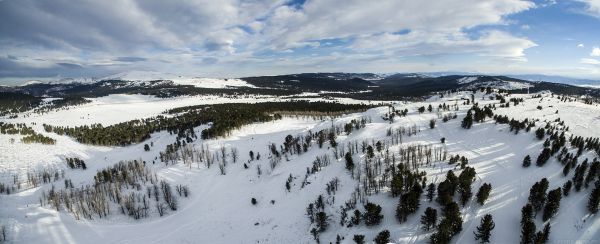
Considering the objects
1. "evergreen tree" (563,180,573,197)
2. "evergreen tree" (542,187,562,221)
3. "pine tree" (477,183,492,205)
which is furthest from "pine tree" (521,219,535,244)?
"evergreen tree" (563,180,573,197)

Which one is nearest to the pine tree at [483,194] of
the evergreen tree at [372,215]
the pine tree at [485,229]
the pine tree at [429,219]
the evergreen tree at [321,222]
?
the pine tree at [485,229]

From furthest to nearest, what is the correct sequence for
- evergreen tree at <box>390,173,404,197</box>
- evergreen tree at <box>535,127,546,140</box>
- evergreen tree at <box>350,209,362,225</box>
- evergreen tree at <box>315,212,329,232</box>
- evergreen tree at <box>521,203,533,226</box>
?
evergreen tree at <box>535,127,546,140</box> < evergreen tree at <box>315,212,329,232</box> < evergreen tree at <box>390,173,404,197</box> < evergreen tree at <box>350,209,362,225</box> < evergreen tree at <box>521,203,533,226</box>

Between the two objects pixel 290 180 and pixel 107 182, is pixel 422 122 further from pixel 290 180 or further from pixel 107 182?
pixel 107 182

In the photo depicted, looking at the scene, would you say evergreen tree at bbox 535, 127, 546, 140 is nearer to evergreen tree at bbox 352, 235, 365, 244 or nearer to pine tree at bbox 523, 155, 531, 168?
pine tree at bbox 523, 155, 531, 168

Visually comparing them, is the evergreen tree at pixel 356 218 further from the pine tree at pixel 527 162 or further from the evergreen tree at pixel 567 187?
the pine tree at pixel 527 162

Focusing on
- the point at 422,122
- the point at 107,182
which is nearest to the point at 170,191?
the point at 107,182

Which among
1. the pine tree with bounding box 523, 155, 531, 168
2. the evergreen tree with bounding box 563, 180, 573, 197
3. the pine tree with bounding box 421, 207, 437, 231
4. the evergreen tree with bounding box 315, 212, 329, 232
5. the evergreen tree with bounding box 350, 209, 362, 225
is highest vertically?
the pine tree with bounding box 523, 155, 531, 168
